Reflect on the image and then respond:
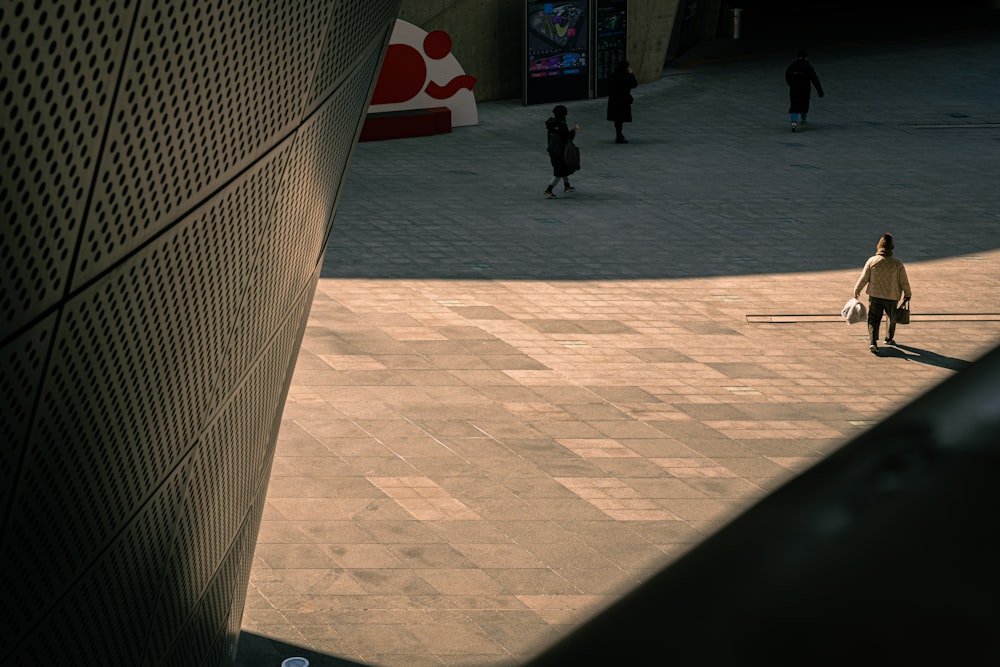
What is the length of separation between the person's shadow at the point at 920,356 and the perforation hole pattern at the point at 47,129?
994cm

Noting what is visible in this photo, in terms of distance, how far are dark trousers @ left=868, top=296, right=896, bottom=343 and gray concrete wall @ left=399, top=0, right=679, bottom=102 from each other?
1406cm

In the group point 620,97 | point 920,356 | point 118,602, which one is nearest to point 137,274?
point 118,602

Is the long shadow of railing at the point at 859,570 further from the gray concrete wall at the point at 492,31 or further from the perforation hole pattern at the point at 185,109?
the gray concrete wall at the point at 492,31

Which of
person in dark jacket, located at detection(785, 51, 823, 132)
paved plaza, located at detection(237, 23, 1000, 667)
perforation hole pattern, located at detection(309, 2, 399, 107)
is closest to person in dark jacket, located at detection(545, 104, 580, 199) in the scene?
paved plaza, located at detection(237, 23, 1000, 667)

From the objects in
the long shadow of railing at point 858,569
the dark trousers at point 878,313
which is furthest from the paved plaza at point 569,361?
the long shadow of railing at point 858,569

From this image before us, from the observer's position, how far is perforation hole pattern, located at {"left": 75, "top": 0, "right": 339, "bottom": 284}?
2.17 metres

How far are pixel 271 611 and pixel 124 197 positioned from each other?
497 cm

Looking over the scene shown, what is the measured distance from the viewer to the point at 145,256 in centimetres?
248

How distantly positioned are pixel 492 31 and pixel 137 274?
22.7 m

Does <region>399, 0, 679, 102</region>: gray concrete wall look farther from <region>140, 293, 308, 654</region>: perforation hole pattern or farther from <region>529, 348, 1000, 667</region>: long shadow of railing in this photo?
<region>529, 348, 1000, 667</region>: long shadow of railing

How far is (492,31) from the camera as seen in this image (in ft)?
79.9

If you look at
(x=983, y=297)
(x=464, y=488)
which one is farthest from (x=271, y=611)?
(x=983, y=297)

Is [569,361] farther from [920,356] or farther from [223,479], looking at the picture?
[223,479]

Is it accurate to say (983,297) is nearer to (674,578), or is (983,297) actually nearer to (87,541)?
(87,541)
